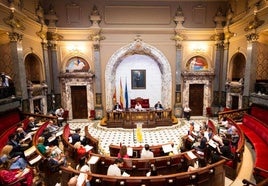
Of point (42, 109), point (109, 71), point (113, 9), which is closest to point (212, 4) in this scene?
point (113, 9)

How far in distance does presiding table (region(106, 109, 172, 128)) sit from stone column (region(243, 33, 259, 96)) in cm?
485

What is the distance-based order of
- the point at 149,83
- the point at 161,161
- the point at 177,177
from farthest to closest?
1. the point at 149,83
2. the point at 161,161
3. the point at 177,177

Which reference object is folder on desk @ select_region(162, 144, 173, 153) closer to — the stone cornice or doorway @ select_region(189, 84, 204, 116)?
the stone cornice

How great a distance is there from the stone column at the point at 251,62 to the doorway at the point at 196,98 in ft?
12.6

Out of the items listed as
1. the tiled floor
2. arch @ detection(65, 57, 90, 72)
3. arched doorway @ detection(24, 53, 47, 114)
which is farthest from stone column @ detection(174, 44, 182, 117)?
arched doorway @ detection(24, 53, 47, 114)

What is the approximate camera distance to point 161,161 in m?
5.34

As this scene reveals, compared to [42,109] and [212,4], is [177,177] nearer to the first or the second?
[42,109]

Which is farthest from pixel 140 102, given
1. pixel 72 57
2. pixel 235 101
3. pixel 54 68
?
pixel 54 68

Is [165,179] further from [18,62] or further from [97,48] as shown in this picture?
[97,48]

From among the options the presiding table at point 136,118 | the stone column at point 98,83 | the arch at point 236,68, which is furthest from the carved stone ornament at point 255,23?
the stone column at point 98,83

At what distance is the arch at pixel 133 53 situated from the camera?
12555 millimetres

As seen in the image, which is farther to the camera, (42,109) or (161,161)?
(42,109)

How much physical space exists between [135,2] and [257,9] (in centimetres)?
738

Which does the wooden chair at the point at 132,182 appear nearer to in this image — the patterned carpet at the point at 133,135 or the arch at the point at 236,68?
the patterned carpet at the point at 133,135
